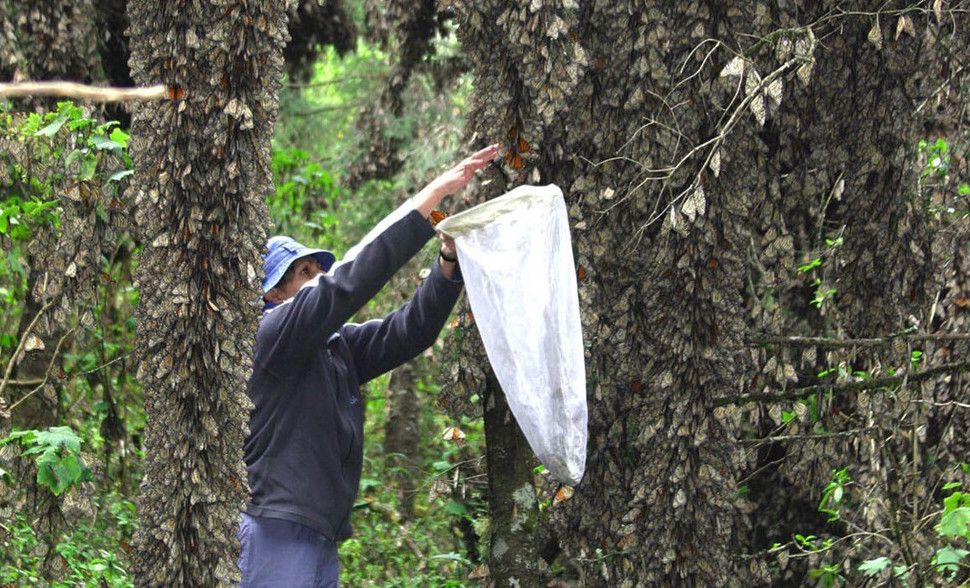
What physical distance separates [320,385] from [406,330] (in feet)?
1.09

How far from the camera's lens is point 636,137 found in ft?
13.4

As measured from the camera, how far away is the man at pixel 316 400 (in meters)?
3.49

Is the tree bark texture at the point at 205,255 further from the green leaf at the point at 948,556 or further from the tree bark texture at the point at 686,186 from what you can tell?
the green leaf at the point at 948,556

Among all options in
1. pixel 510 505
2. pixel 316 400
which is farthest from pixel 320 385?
pixel 510 505

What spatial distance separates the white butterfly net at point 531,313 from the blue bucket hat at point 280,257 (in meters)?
0.61

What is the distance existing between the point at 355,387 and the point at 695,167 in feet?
4.41

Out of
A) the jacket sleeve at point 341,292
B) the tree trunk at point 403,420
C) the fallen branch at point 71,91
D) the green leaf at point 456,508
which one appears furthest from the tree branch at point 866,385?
the tree trunk at point 403,420

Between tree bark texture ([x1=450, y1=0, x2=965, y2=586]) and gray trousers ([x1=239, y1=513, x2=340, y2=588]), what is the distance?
31.5 inches

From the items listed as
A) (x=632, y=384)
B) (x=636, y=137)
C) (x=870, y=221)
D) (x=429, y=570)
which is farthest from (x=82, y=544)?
(x=870, y=221)

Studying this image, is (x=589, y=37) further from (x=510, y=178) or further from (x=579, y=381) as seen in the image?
(x=579, y=381)

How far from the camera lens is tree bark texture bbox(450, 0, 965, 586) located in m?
3.89

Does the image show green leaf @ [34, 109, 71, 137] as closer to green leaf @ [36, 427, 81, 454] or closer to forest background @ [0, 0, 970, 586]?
forest background @ [0, 0, 970, 586]

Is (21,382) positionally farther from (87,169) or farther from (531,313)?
(531,313)

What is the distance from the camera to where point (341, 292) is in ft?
11.4
